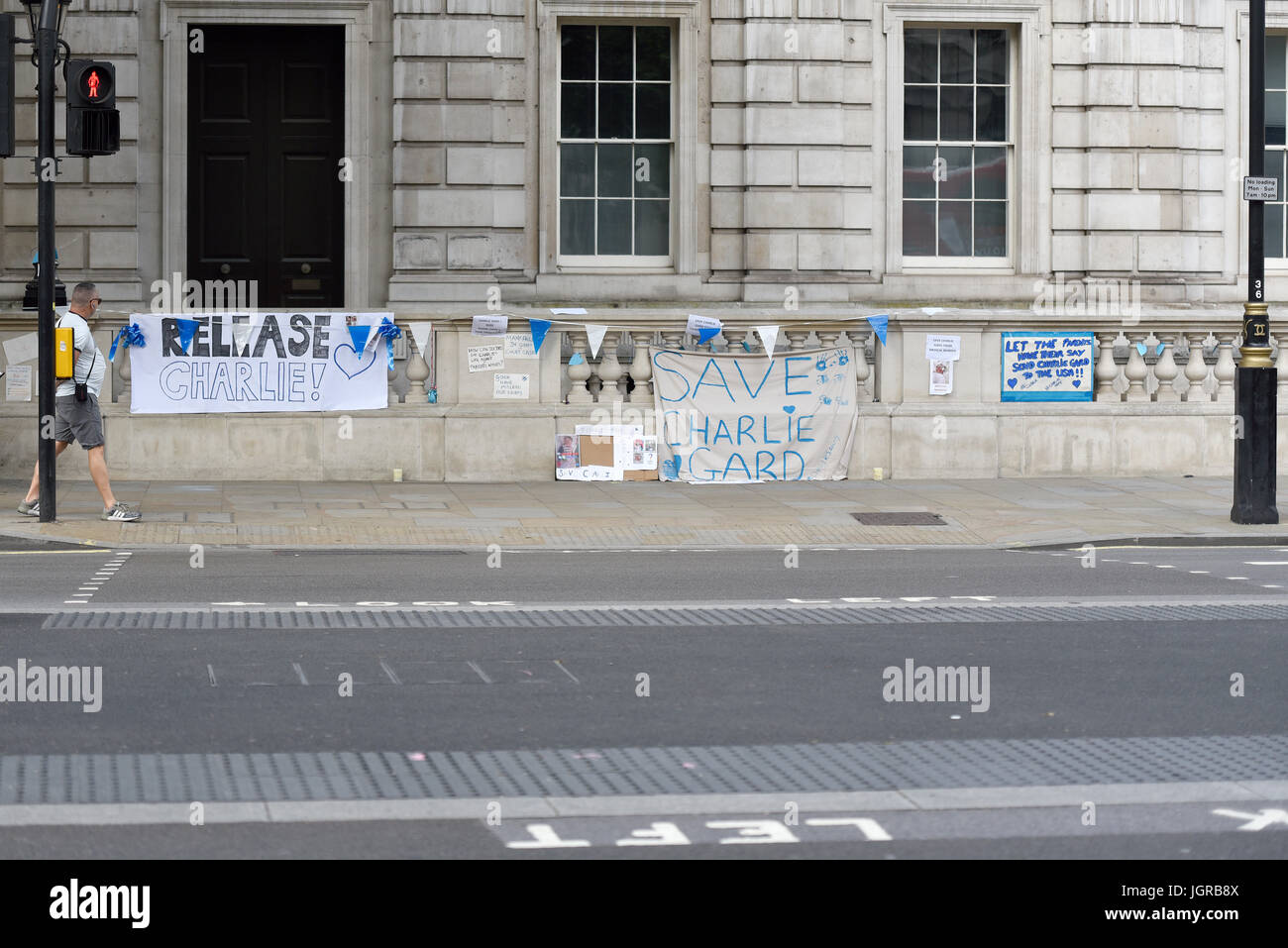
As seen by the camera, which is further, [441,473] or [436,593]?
[441,473]

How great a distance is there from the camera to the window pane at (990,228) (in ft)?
72.2

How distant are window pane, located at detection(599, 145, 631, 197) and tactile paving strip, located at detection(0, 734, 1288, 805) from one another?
14.8 meters

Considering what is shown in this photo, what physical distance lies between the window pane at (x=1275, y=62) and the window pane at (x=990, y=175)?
3.37 metres

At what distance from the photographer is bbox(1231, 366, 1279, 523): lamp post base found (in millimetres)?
16109

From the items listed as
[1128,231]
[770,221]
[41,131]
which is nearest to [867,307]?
[770,221]

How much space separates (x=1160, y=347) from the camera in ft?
68.7

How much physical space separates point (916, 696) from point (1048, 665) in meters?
1.11

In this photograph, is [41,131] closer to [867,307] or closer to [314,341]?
[314,341]

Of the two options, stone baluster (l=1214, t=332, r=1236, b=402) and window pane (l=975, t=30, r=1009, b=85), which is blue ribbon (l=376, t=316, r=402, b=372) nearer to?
window pane (l=975, t=30, r=1009, b=85)

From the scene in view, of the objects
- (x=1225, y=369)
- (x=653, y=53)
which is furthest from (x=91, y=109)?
(x=1225, y=369)

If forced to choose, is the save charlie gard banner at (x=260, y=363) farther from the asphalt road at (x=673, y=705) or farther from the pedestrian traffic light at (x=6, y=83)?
the asphalt road at (x=673, y=705)

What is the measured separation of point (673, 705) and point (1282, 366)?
47.8 ft

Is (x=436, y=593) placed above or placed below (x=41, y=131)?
below

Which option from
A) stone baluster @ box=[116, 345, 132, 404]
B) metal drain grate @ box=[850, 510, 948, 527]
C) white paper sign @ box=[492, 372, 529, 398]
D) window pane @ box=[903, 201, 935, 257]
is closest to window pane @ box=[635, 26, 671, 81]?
window pane @ box=[903, 201, 935, 257]
